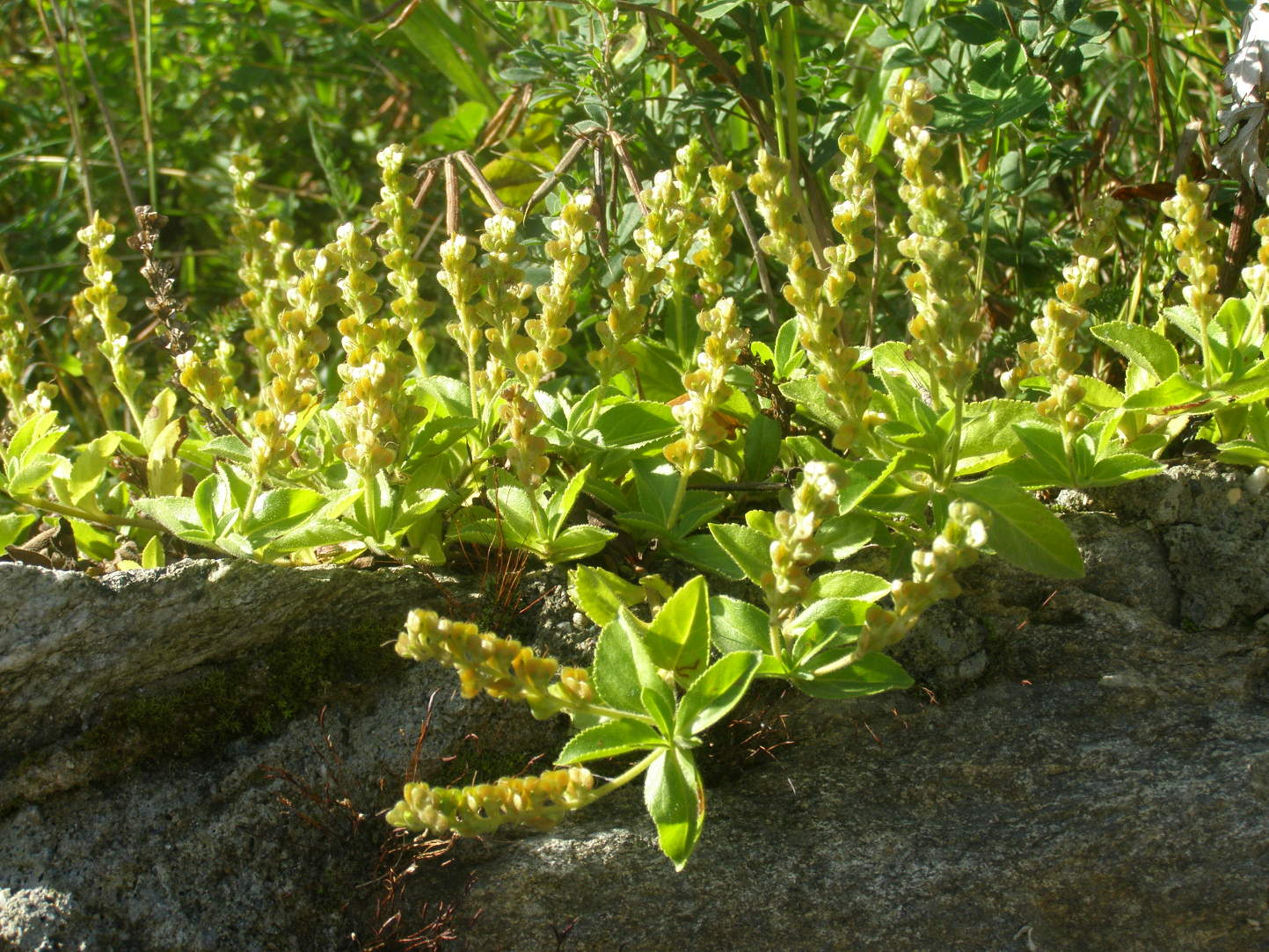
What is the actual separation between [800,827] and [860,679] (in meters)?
0.29

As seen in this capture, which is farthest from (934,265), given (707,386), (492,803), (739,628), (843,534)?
(492,803)

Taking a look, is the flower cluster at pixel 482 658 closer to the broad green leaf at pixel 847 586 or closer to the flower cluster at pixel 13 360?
the broad green leaf at pixel 847 586

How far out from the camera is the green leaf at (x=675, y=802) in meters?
1.62

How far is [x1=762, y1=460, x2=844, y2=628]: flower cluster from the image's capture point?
161 centimetres

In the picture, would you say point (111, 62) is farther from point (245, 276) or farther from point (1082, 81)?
point (1082, 81)

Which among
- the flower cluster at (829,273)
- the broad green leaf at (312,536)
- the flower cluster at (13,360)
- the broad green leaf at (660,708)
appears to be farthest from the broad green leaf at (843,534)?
the flower cluster at (13,360)

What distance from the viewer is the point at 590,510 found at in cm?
229

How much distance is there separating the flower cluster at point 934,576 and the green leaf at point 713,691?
0.59ft

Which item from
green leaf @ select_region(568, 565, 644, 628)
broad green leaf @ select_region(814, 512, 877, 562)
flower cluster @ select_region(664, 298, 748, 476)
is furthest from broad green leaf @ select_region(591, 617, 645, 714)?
broad green leaf @ select_region(814, 512, 877, 562)

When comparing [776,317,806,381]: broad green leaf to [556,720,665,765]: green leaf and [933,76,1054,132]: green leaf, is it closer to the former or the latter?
[933,76,1054,132]: green leaf

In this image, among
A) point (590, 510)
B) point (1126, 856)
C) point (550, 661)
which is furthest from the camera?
point (590, 510)

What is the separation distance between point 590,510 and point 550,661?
0.73 metres

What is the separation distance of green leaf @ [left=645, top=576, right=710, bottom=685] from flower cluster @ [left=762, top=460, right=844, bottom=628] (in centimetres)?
11

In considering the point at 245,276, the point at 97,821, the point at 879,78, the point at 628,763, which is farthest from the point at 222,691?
the point at 879,78
